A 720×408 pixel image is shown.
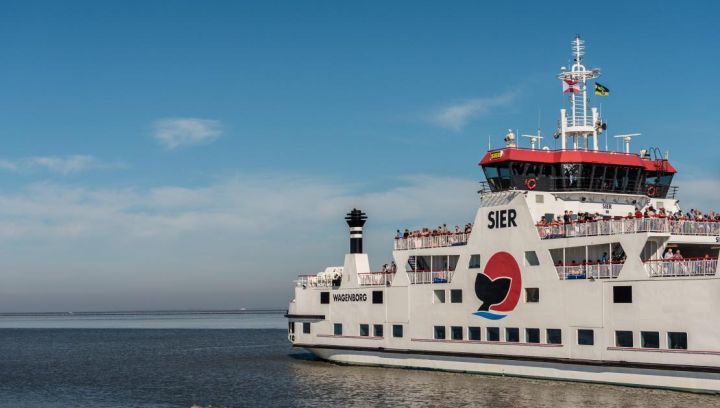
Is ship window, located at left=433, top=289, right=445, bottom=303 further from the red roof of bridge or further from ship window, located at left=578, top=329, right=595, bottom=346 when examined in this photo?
ship window, located at left=578, top=329, right=595, bottom=346

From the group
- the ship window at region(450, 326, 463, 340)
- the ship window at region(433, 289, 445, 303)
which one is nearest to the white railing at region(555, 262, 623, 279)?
the ship window at region(450, 326, 463, 340)

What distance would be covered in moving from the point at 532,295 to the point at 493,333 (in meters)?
Answer: 2.48

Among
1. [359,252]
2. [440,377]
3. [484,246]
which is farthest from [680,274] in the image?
[359,252]

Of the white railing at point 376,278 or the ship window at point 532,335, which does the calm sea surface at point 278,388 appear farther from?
the white railing at point 376,278

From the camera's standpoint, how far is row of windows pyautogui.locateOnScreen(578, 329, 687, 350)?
27188 mm

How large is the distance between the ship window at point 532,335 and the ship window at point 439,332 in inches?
182

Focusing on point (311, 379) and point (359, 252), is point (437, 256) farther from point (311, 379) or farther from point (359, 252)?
point (311, 379)

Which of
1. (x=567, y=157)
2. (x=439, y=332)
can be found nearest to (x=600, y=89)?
(x=567, y=157)

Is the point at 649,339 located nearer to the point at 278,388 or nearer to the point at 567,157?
the point at 567,157

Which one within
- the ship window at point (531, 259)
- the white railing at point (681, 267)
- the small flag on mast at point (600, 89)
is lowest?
the white railing at point (681, 267)

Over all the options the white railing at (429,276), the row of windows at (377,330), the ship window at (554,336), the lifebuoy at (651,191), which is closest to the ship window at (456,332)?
the white railing at (429,276)

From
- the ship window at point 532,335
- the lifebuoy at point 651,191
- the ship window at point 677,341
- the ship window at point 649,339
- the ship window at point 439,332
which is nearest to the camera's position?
the ship window at point 677,341

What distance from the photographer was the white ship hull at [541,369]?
27.1 meters

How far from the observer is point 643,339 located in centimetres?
2823
